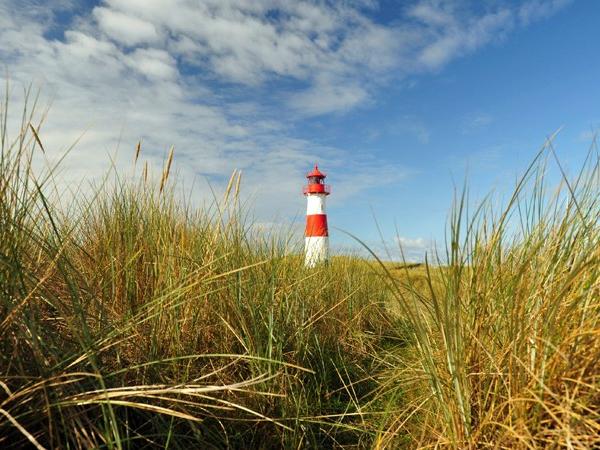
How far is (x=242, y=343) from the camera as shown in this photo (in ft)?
7.41

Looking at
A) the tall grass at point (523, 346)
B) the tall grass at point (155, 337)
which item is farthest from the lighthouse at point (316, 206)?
the tall grass at point (523, 346)

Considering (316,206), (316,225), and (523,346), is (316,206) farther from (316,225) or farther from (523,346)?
(523,346)

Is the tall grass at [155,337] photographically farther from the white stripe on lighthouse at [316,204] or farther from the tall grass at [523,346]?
the white stripe on lighthouse at [316,204]

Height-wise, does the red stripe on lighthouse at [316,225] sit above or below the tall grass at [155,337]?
above

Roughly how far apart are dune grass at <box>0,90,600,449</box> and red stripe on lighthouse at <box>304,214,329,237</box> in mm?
7743

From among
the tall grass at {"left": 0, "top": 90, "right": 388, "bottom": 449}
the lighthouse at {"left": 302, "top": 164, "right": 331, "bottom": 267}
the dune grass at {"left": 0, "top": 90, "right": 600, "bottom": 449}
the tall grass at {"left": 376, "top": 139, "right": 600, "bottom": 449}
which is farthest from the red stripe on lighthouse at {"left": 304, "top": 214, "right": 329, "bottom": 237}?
the tall grass at {"left": 376, "top": 139, "right": 600, "bottom": 449}

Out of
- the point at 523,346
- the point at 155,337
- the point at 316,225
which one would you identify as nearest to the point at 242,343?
the point at 155,337

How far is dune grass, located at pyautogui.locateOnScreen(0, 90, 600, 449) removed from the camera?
1450 mm

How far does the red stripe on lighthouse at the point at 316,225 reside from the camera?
36.5ft

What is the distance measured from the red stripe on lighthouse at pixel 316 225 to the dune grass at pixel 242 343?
774cm

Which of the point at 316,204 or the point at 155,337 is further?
the point at 316,204

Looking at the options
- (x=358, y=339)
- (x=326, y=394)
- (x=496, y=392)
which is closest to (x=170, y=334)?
(x=326, y=394)

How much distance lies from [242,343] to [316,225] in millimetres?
8989

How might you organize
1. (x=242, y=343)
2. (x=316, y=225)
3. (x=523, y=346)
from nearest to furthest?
(x=523, y=346)
(x=242, y=343)
(x=316, y=225)
